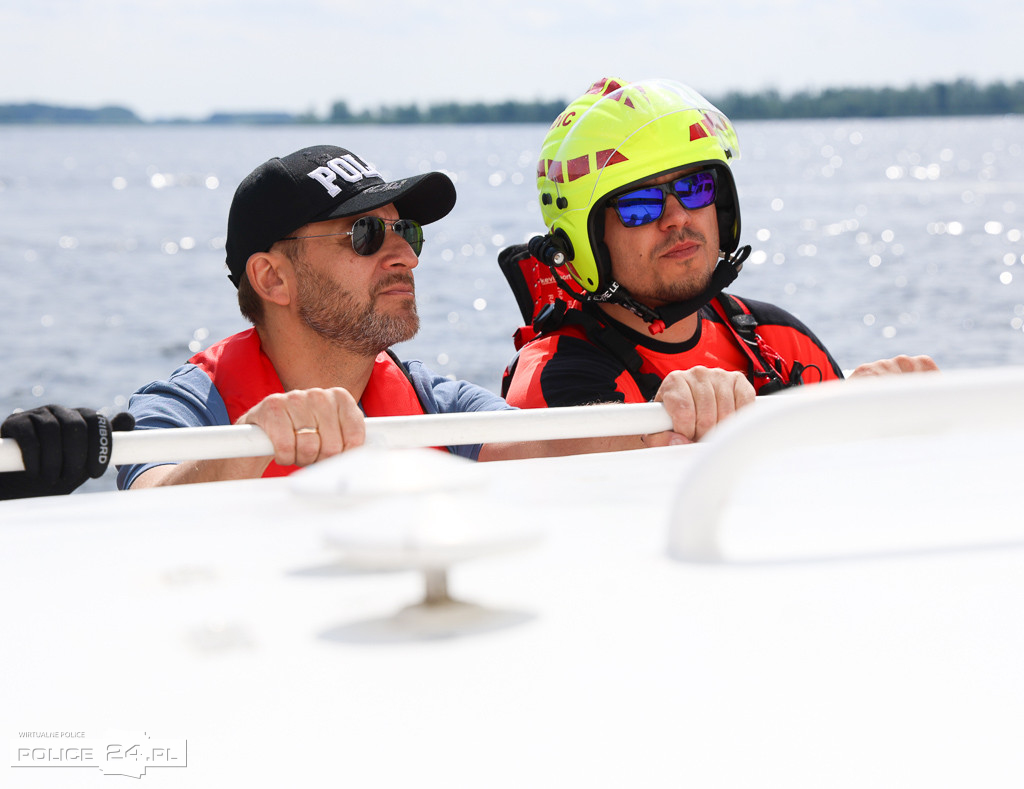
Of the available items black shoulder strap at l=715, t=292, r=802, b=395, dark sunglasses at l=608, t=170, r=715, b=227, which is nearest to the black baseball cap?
dark sunglasses at l=608, t=170, r=715, b=227

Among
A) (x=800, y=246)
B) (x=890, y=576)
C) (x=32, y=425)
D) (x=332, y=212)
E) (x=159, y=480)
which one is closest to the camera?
(x=890, y=576)

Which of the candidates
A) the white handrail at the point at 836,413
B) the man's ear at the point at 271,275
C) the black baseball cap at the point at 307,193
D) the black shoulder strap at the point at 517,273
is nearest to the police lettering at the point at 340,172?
the black baseball cap at the point at 307,193

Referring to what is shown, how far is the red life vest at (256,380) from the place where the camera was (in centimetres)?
298

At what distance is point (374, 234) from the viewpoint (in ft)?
10.6

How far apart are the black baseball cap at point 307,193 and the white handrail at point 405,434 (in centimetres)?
125

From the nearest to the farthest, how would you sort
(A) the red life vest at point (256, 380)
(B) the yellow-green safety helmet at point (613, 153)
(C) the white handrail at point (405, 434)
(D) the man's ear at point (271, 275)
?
1. (C) the white handrail at point (405, 434)
2. (A) the red life vest at point (256, 380)
3. (D) the man's ear at point (271, 275)
4. (B) the yellow-green safety helmet at point (613, 153)

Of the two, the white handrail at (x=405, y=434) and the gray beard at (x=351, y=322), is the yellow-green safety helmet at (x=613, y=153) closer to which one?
the gray beard at (x=351, y=322)

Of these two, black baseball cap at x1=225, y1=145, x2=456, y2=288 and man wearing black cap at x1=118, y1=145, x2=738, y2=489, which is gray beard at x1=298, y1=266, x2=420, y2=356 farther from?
black baseball cap at x1=225, y1=145, x2=456, y2=288

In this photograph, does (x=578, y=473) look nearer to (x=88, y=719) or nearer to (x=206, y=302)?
(x=88, y=719)

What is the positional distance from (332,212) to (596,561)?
196cm

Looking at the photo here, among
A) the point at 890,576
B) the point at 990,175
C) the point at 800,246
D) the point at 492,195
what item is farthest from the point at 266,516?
the point at 990,175

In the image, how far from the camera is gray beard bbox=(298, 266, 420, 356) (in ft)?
10.5

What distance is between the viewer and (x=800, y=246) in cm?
2673

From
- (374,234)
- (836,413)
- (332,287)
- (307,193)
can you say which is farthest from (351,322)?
(836,413)
